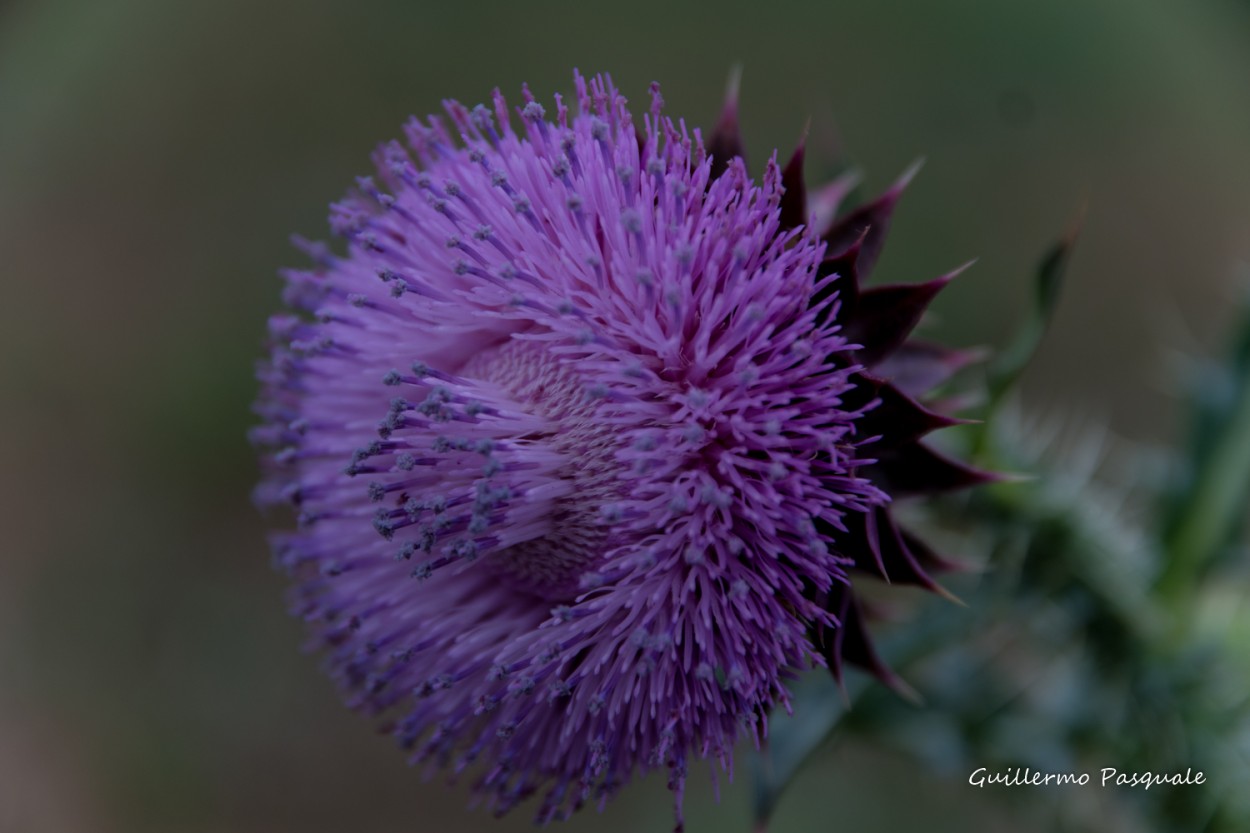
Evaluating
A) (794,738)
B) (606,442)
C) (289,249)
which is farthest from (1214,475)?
(289,249)

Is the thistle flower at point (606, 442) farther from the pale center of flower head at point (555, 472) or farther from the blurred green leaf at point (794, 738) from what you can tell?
the blurred green leaf at point (794, 738)

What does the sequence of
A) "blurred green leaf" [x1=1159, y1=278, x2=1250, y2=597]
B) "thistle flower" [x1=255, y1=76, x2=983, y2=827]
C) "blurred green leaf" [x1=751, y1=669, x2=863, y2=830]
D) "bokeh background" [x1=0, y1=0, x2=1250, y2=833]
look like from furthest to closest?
"bokeh background" [x1=0, y1=0, x2=1250, y2=833] → "blurred green leaf" [x1=1159, y1=278, x2=1250, y2=597] → "blurred green leaf" [x1=751, y1=669, x2=863, y2=830] → "thistle flower" [x1=255, y1=76, x2=983, y2=827]

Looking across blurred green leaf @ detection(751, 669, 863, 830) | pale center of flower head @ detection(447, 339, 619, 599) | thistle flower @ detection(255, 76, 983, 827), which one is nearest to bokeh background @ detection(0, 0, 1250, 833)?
blurred green leaf @ detection(751, 669, 863, 830)

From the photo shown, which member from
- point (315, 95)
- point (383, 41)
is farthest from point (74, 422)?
point (383, 41)

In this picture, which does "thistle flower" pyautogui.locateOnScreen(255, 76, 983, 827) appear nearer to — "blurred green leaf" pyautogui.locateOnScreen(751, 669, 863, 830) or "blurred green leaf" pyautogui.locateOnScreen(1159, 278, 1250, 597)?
"blurred green leaf" pyautogui.locateOnScreen(751, 669, 863, 830)

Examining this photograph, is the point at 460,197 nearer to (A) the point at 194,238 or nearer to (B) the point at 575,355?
(B) the point at 575,355
